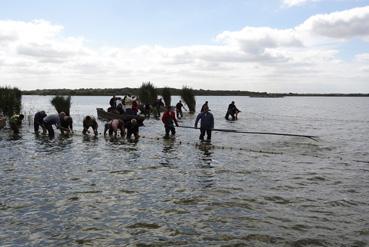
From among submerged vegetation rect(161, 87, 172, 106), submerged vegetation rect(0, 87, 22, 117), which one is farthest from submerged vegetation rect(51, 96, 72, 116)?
submerged vegetation rect(161, 87, 172, 106)

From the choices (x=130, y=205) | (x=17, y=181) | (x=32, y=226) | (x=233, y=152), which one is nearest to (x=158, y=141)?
(x=233, y=152)

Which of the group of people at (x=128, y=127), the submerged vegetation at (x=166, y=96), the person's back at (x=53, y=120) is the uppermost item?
the submerged vegetation at (x=166, y=96)

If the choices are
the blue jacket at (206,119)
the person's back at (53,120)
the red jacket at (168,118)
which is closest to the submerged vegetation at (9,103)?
the person's back at (53,120)

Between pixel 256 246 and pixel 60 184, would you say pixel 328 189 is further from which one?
pixel 60 184

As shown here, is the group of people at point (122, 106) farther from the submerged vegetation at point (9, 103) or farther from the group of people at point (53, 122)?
the submerged vegetation at point (9, 103)

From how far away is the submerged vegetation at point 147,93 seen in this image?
141 feet

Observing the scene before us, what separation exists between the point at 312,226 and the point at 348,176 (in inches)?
232

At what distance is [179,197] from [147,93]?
3341cm

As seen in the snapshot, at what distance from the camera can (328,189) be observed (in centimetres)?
1131

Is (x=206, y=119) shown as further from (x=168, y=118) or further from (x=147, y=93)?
(x=147, y=93)

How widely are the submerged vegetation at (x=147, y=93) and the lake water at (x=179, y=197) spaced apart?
24938mm

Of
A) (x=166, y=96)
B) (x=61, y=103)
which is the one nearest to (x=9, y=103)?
(x=61, y=103)

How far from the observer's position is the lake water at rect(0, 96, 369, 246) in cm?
760

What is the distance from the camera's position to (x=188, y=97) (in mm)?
50000
